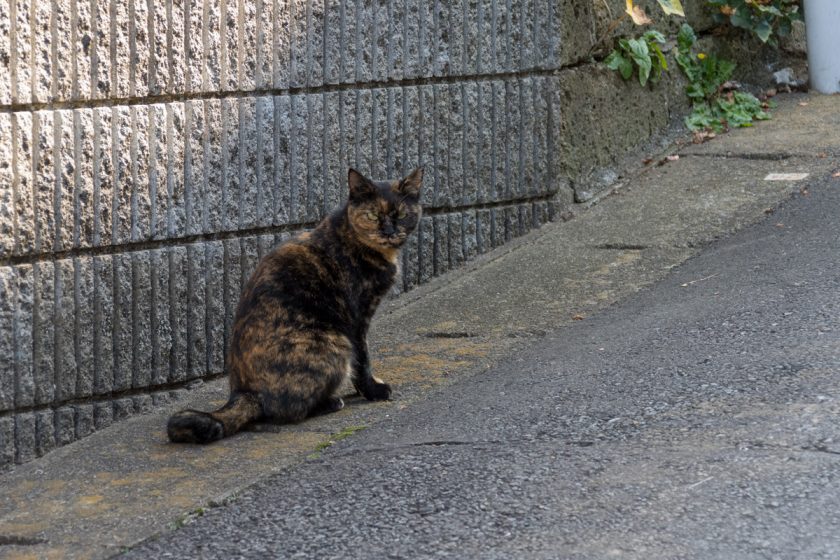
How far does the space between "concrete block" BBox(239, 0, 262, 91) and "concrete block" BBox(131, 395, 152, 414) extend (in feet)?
5.00

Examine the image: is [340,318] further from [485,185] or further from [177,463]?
[485,185]

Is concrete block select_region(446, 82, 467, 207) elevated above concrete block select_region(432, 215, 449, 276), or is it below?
above

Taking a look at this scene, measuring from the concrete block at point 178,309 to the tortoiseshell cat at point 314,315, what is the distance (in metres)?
0.68

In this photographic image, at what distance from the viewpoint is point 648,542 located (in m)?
3.37

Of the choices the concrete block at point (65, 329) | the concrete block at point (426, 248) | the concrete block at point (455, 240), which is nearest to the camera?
the concrete block at point (65, 329)

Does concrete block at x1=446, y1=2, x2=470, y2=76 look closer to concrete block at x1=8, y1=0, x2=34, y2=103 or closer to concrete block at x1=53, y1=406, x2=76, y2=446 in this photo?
concrete block at x1=8, y1=0, x2=34, y2=103

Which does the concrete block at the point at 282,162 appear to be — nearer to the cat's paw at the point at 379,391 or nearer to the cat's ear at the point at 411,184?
the cat's ear at the point at 411,184

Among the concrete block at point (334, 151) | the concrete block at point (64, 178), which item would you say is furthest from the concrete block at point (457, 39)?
the concrete block at point (64, 178)

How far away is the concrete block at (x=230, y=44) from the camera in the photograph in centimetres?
587

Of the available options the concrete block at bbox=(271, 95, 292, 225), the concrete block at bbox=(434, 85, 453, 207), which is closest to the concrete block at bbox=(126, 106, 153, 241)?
the concrete block at bbox=(271, 95, 292, 225)

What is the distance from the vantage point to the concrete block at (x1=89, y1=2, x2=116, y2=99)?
5.40m

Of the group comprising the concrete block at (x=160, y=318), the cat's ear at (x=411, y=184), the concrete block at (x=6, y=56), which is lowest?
the concrete block at (x=160, y=318)

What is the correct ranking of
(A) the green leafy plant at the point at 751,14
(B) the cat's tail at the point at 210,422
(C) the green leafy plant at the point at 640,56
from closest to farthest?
(B) the cat's tail at the point at 210,422, (C) the green leafy plant at the point at 640,56, (A) the green leafy plant at the point at 751,14

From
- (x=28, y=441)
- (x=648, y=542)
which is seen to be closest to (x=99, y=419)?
(x=28, y=441)
